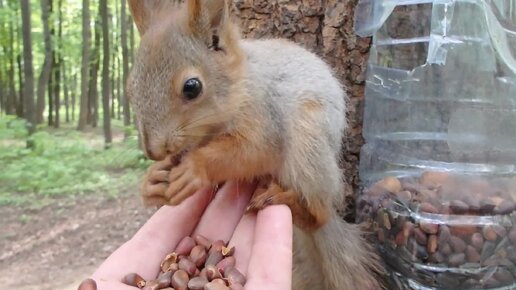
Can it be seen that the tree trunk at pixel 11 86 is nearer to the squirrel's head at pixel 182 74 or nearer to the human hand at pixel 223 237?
the human hand at pixel 223 237

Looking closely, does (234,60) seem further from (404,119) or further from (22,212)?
(22,212)

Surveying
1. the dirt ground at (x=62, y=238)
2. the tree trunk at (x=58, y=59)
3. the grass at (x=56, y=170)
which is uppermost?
the tree trunk at (x=58, y=59)

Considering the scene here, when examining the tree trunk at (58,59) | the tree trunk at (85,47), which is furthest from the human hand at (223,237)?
the tree trunk at (58,59)

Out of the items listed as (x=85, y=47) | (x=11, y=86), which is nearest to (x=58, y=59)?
(x=11, y=86)

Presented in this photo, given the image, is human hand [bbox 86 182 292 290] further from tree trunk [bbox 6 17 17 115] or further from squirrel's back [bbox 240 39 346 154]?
tree trunk [bbox 6 17 17 115]

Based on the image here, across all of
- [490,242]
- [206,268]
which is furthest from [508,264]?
[206,268]

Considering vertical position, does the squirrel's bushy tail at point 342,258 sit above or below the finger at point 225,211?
below

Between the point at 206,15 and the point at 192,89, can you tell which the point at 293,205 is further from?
the point at 206,15

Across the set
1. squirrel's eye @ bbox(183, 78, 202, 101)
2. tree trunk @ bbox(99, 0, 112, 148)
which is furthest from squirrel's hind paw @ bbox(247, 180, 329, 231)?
tree trunk @ bbox(99, 0, 112, 148)
